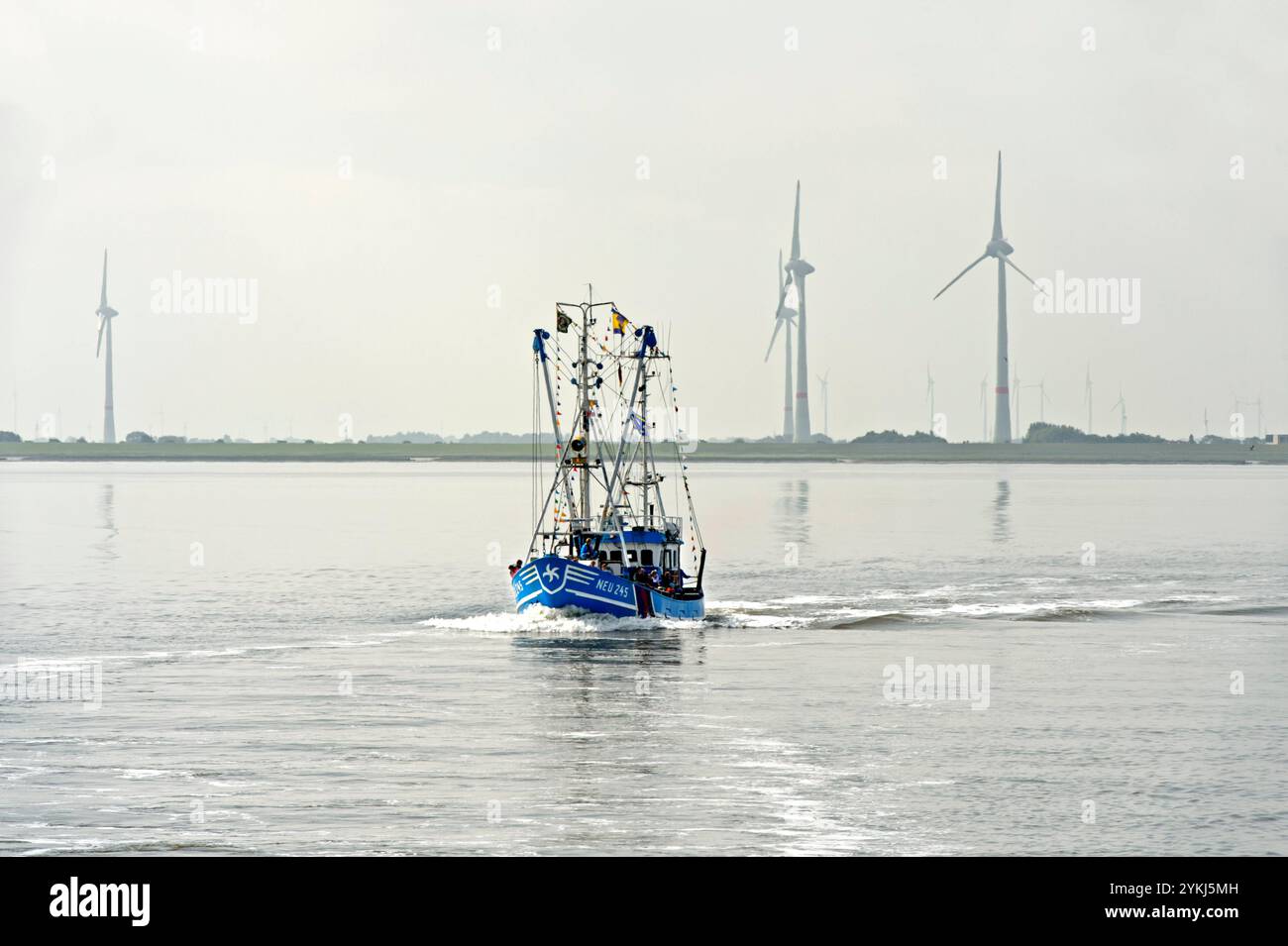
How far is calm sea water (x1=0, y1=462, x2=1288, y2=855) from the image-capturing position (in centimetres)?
3797

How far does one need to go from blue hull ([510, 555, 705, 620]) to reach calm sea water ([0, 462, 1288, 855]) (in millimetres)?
1073

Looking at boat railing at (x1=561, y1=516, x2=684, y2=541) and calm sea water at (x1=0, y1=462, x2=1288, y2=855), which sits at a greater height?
boat railing at (x1=561, y1=516, x2=684, y2=541)

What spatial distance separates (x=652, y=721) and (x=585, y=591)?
2958 cm

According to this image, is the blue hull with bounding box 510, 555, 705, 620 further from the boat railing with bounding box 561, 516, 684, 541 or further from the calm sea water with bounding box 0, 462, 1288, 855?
the boat railing with bounding box 561, 516, 684, 541

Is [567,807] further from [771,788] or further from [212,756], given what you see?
[212,756]

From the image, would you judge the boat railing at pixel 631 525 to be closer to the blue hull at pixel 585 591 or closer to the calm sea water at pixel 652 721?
the blue hull at pixel 585 591

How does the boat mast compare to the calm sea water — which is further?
the boat mast

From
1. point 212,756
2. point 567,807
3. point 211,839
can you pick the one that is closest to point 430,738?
point 212,756

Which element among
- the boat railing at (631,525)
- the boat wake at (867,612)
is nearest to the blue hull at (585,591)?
the boat wake at (867,612)

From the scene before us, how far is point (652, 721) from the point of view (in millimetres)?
53938

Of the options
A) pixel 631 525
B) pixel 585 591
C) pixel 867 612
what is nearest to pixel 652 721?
pixel 585 591

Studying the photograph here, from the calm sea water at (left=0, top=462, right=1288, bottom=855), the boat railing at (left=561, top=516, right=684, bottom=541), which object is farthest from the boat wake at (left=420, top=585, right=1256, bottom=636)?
the boat railing at (left=561, top=516, right=684, bottom=541)
